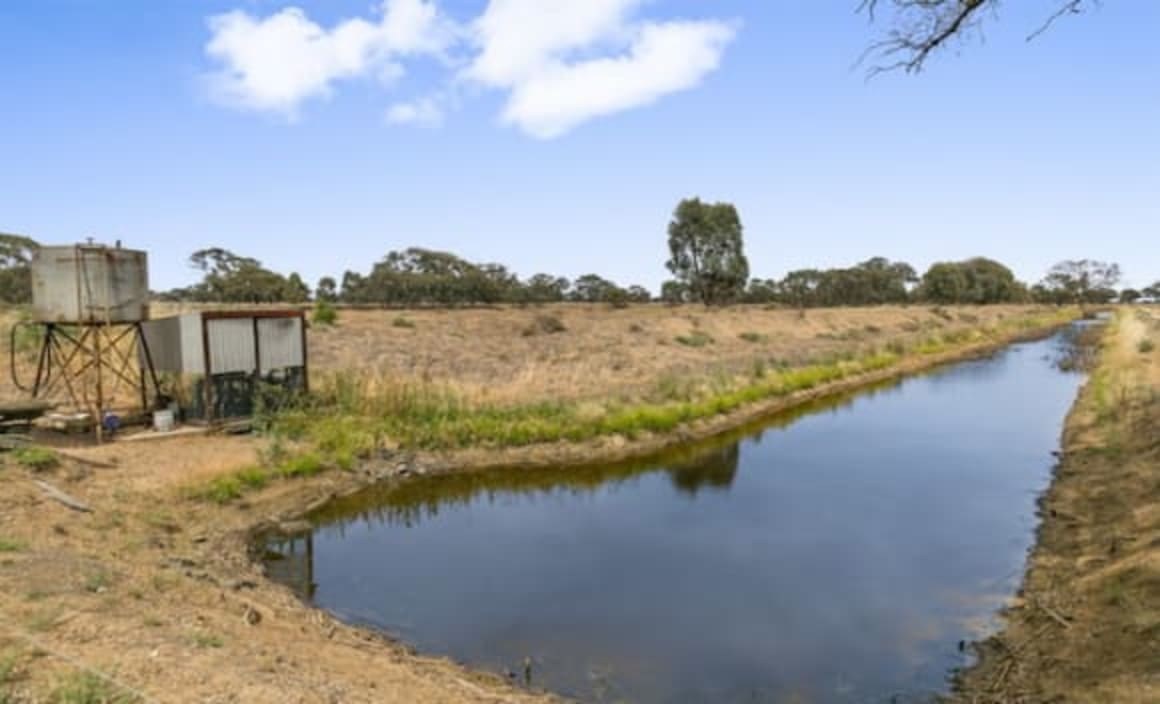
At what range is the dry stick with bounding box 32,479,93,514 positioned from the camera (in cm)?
915

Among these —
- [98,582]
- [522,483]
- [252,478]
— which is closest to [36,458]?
[252,478]

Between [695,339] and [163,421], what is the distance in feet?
85.2

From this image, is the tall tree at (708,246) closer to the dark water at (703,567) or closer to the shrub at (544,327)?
the shrub at (544,327)

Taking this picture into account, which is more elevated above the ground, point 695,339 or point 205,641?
point 695,339

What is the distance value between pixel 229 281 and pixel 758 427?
50.0m

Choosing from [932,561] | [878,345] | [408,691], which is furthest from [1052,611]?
[878,345]

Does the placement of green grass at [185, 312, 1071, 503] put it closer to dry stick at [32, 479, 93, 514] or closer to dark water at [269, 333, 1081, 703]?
dark water at [269, 333, 1081, 703]

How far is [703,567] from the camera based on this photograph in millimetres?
9602

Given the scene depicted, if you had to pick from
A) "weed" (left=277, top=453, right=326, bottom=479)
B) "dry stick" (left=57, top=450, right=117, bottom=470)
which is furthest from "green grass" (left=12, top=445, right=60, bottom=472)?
"weed" (left=277, top=453, right=326, bottom=479)

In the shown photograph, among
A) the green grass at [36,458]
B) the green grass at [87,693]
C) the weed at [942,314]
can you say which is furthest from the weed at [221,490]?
the weed at [942,314]

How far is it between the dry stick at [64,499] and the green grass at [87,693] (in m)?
5.83

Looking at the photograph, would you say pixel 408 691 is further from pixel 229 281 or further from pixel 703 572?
pixel 229 281

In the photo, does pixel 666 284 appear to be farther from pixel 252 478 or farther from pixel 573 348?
pixel 252 478

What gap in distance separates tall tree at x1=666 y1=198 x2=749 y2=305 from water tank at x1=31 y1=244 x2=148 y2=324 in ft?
152
